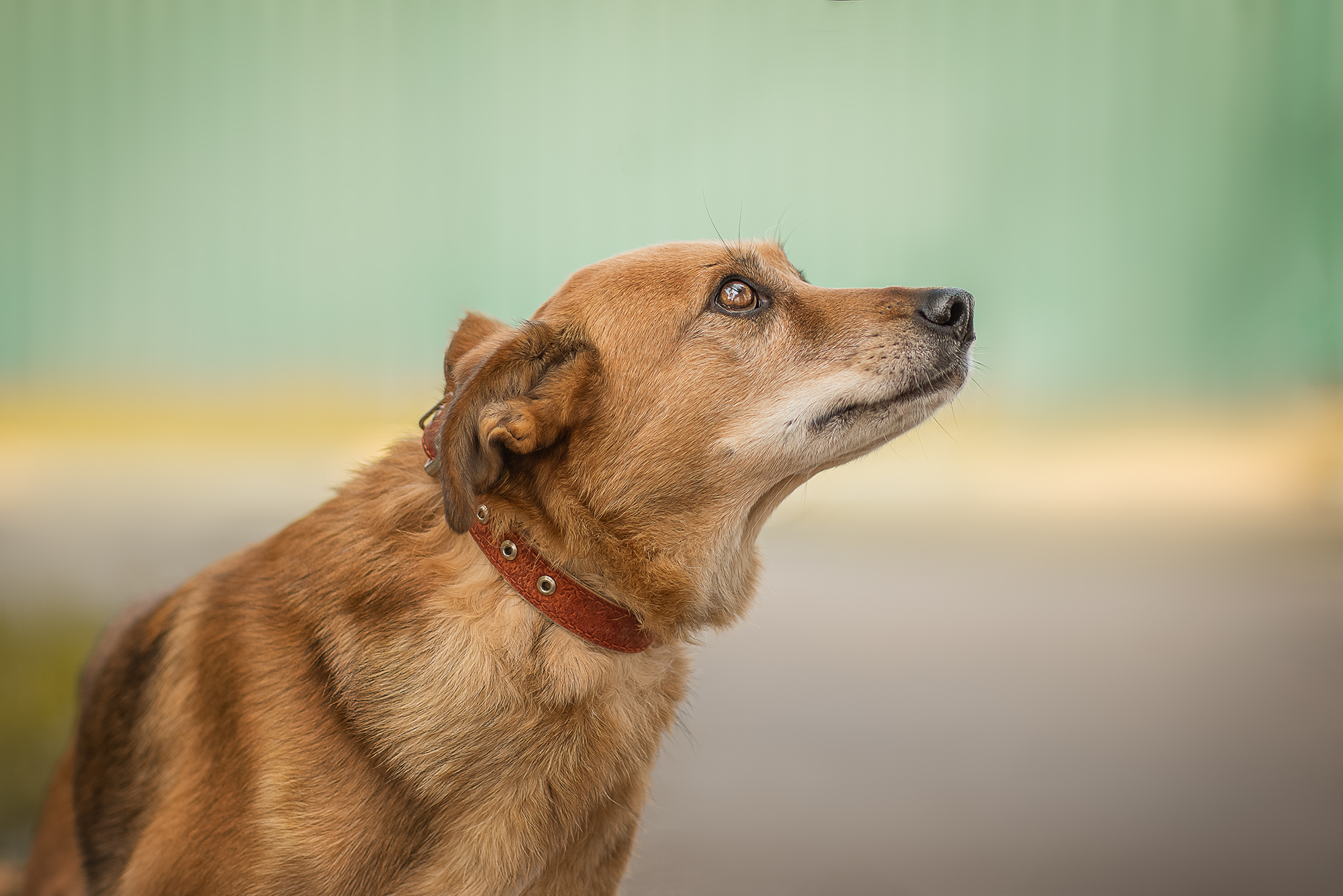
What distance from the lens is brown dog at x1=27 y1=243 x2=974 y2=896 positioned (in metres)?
1.69

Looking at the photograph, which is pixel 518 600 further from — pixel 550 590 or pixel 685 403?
pixel 685 403

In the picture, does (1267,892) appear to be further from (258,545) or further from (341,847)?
(258,545)

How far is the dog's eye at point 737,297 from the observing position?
6.42 ft

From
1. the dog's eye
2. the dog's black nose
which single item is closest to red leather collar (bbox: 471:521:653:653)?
the dog's eye

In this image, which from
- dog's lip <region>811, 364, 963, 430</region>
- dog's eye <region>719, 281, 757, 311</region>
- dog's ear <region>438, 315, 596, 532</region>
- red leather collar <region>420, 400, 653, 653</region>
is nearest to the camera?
dog's ear <region>438, 315, 596, 532</region>

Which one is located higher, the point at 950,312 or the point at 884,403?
the point at 950,312

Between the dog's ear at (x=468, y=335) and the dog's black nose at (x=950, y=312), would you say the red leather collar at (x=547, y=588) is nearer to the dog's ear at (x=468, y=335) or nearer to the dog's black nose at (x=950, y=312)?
the dog's ear at (x=468, y=335)

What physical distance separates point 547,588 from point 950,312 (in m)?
1.01

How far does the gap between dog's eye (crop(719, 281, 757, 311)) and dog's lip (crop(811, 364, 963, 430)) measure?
0.30 m

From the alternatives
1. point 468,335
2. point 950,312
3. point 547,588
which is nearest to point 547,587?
point 547,588

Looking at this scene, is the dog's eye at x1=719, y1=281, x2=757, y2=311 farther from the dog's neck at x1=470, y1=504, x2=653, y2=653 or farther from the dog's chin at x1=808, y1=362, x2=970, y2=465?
the dog's neck at x1=470, y1=504, x2=653, y2=653

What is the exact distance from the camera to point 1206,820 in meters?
3.49

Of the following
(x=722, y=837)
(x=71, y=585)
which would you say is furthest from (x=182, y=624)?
(x=71, y=585)

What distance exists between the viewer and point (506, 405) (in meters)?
1.75
